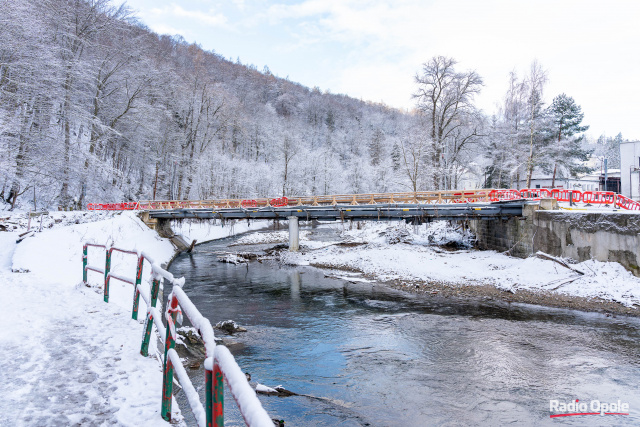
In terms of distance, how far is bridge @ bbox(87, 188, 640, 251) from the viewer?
20812 millimetres

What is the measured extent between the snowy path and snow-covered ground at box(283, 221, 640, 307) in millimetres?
15813

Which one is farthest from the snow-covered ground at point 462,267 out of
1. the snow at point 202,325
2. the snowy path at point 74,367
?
the snow at point 202,325

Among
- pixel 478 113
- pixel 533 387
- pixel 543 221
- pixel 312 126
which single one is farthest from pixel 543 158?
pixel 312 126

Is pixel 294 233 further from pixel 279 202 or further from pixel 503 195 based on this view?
pixel 503 195

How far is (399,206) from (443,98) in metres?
15.7

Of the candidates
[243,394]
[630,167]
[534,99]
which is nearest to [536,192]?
[534,99]

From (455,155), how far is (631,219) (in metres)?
22.8

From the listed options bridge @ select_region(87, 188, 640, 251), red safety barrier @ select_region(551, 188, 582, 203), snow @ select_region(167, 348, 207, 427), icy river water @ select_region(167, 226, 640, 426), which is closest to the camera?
snow @ select_region(167, 348, 207, 427)

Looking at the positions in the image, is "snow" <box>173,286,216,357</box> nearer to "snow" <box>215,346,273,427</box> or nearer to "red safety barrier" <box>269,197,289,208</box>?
"snow" <box>215,346,273,427</box>

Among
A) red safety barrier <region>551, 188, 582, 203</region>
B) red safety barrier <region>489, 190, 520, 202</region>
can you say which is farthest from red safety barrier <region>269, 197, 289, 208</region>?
red safety barrier <region>551, 188, 582, 203</region>

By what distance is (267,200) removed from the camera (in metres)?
29.7

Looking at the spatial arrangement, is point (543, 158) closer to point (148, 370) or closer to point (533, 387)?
point (533, 387)

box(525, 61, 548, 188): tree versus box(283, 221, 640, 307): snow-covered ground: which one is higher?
box(525, 61, 548, 188): tree

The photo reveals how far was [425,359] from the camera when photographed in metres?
8.76
